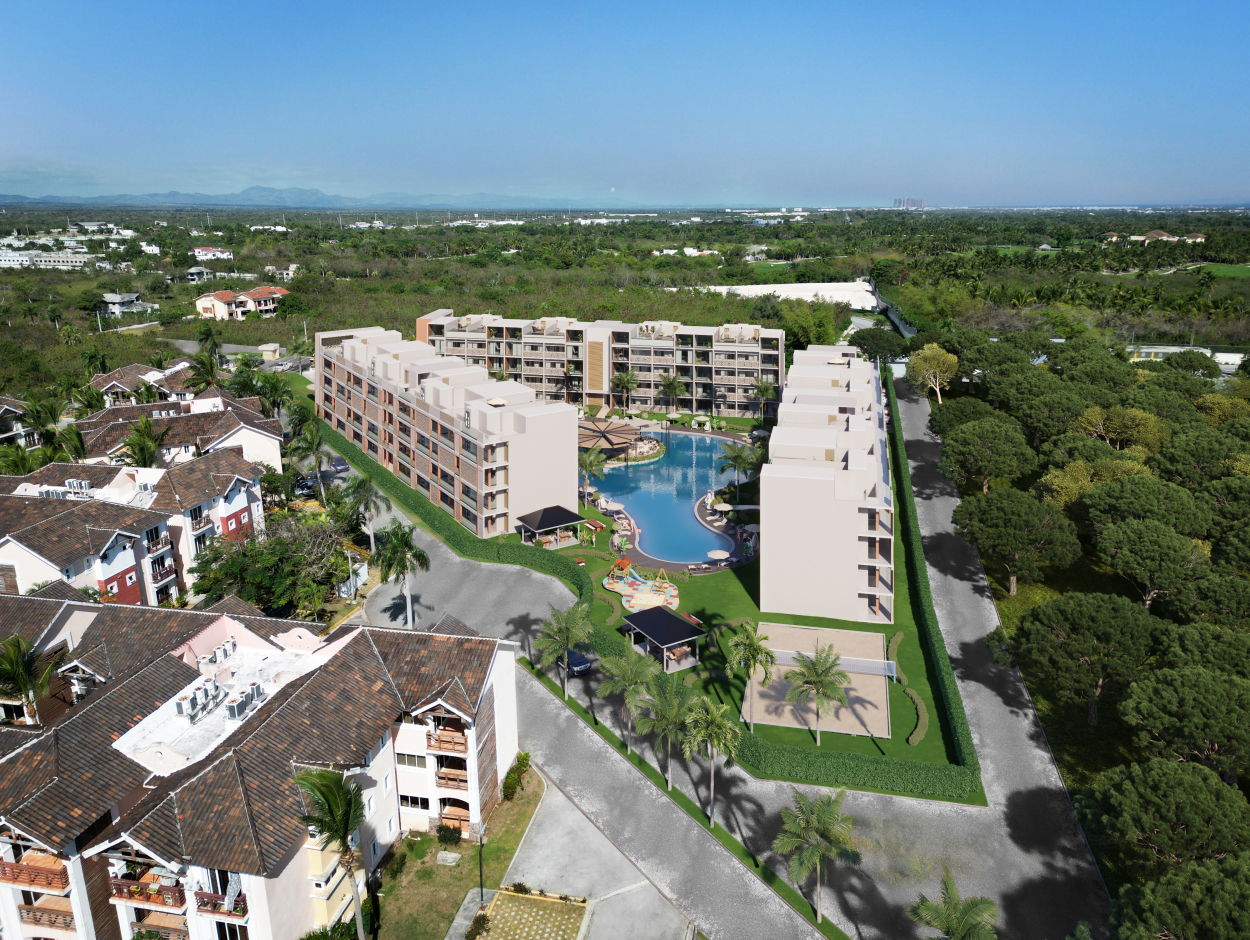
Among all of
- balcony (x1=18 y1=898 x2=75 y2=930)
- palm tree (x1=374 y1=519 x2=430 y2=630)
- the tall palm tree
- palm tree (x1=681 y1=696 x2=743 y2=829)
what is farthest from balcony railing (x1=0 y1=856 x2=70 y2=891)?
the tall palm tree

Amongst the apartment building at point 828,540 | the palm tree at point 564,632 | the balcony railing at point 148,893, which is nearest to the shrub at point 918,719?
the apartment building at point 828,540

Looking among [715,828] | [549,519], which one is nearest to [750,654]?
[715,828]

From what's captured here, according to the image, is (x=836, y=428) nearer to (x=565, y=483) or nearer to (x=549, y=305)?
(x=565, y=483)

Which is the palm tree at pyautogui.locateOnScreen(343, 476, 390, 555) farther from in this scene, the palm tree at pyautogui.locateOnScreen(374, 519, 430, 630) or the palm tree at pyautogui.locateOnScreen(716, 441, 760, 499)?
the palm tree at pyautogui.locateOnScreen(716, 441, 760, 499)

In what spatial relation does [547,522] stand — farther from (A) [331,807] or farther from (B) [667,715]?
(A) [331,807]

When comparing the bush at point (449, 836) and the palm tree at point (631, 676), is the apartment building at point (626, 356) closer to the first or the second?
the palm tree at point (631, 676)

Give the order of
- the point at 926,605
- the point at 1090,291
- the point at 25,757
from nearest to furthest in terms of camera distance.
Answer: the point at 25,757 < the point at 926,605 < the point at 1090,291

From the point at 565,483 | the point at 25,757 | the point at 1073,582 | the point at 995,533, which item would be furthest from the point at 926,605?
the point at 25,757

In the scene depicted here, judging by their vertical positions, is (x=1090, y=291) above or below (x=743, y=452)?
above
